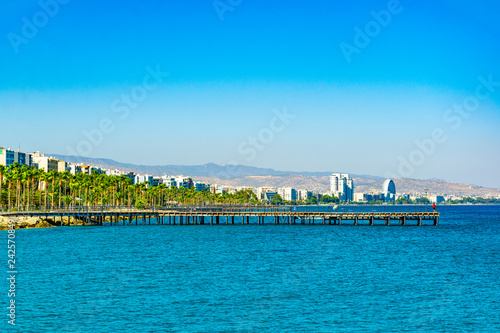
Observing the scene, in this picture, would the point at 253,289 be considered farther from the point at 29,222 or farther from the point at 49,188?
the point at 49,188

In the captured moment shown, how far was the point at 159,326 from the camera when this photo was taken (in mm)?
33219

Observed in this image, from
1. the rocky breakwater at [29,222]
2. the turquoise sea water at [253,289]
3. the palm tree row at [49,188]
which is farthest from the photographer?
the palm tree row at [49,188]

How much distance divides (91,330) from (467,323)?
22115mm

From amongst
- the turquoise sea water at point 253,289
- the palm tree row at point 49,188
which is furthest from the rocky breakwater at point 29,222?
the turquoise sea water at point 253,289

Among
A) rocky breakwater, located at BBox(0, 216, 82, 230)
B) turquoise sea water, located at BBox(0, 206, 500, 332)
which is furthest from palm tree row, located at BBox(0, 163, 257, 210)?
turquoise sea water, located at BBox(0, 206, 500, 332)

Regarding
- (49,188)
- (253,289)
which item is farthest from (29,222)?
(253,289)

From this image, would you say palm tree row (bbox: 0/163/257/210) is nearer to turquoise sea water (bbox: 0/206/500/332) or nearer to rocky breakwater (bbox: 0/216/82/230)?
rocky breakwater (bbox: 0/216/82/230)

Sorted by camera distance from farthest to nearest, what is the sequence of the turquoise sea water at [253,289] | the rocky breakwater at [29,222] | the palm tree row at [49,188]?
the palm tree row at [49,188]
the rocky breakwater at [29,222]
the turquoise sea water at [253,289]

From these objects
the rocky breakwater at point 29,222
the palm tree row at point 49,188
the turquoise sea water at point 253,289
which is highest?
the palm tree row at point 49,188

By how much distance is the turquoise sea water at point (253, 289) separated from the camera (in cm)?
3438

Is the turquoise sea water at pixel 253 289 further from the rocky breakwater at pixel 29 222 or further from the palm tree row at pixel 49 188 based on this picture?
the palm tree row at pixel 49 188

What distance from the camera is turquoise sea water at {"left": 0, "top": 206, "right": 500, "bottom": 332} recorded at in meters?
34.4

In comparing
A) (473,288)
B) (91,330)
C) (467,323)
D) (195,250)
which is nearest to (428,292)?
(473,288)

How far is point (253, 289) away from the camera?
44.7 metres
